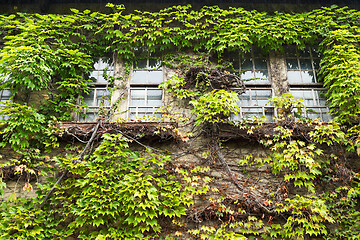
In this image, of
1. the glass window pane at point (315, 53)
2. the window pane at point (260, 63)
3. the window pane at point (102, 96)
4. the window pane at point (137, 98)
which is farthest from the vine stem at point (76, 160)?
the glass window pane at point (315, 53)

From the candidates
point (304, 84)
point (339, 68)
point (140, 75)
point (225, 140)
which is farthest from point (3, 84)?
point (339, 68)

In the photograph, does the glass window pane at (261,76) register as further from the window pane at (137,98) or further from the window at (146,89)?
the window pane at (137,98)

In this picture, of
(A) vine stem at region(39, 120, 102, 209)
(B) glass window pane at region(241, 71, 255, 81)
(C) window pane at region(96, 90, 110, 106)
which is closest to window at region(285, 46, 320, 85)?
(B) glass window pane at region(241, 71, 255, 81)

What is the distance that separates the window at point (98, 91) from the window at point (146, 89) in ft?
1.65

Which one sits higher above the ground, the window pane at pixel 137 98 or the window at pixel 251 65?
the window at pixel 251 65

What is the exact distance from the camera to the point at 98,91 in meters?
6.92

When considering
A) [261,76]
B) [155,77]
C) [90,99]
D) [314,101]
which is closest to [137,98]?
[155,77]

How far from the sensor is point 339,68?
639cm

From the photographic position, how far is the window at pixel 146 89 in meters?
6.68

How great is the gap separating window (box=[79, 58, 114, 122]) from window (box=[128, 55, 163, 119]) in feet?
1.65

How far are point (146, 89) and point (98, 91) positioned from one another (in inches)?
40.3

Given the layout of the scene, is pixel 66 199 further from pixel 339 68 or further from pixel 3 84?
pixel 339 68

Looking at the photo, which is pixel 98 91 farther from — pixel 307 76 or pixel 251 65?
pixel 307 76

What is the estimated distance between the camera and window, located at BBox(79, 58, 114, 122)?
21.7ft
